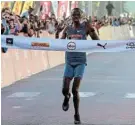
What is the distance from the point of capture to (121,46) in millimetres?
9758

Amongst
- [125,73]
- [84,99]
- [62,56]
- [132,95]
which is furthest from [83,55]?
[62,56]

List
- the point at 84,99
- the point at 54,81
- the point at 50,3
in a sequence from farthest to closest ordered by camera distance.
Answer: the point at 50,3 < the point at 54,81 < the point at 84,99

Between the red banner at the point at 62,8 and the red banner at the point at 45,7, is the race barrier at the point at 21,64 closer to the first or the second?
the red banner at the point at 45,7

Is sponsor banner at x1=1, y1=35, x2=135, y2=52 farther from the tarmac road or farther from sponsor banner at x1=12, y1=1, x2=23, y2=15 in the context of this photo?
sponsor banner at x1=12, y1=1, x2=23, y2=15

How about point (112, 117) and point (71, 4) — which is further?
point (71, 4)

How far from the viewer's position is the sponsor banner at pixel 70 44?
368 inches

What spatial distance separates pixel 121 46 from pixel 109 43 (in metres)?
0.22

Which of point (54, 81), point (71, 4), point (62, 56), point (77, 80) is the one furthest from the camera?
point (71, 4)

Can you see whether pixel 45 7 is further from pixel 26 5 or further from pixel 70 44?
pixel 70 44

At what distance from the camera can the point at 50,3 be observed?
30.8 m

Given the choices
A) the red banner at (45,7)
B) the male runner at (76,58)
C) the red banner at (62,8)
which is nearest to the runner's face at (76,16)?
the male runner at (76,58)

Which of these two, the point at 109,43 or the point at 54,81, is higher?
the point at 109,43

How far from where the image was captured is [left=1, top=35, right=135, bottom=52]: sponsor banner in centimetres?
935

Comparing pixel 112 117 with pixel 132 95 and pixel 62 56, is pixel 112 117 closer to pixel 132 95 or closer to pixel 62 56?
pixel 132 95
